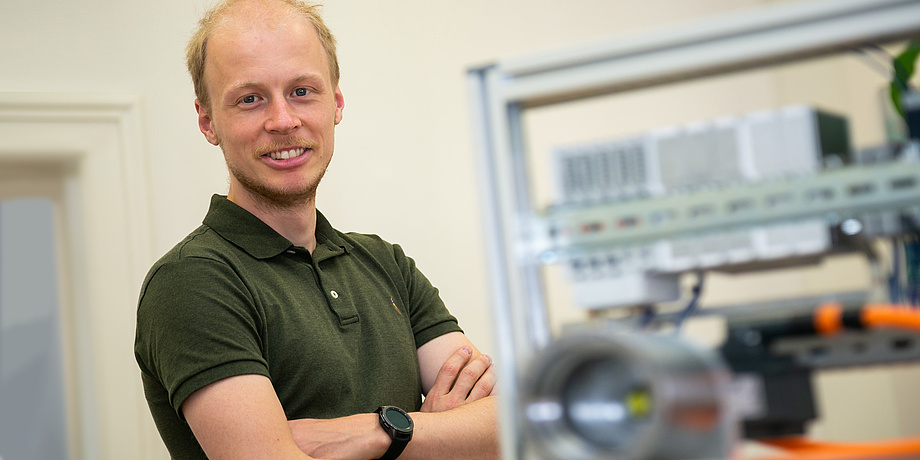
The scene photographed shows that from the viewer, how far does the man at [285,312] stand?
1.14 m

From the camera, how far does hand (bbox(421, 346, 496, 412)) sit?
1424 mm

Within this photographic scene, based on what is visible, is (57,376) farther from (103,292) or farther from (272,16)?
(272,16)

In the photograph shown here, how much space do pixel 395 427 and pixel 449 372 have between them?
232mm

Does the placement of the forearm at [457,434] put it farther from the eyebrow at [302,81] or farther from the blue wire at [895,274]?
the blue wire at [895,274]

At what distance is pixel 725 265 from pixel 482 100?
26 centimetres

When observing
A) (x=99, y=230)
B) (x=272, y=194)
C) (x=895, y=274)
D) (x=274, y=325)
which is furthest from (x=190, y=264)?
(x=99, y=230)

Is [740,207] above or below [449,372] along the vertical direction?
above

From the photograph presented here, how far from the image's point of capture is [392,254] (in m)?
1.65

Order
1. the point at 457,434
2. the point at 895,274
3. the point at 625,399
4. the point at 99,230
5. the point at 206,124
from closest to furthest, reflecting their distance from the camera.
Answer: the point at 625,399 < the point at 895,274 < the point at 457,434 < the point at 206,124 < the point at 99,230

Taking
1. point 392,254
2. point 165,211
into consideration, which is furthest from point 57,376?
→ point 392,254

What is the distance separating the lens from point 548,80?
745 mm

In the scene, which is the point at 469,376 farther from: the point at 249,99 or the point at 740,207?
the point at 740,207

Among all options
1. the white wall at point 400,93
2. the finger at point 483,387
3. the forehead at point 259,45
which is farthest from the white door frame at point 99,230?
the finger at point 483,387

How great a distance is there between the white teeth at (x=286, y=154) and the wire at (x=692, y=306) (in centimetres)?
90
